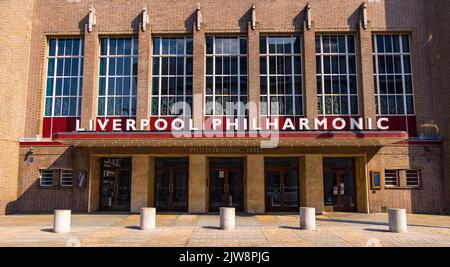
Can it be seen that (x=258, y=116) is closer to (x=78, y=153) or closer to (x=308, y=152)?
(x=308, y=152)

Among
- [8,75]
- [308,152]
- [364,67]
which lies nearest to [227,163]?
[308,152]

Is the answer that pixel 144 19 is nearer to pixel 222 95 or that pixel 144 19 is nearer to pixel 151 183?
pixel 222 95

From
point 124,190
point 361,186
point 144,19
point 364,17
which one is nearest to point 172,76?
point 144,19

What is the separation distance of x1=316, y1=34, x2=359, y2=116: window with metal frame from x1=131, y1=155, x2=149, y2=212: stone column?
10.7 m

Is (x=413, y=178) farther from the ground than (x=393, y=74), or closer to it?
closer to it

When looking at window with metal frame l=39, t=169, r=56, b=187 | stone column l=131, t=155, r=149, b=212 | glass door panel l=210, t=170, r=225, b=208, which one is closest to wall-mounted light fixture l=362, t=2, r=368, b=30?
glass door panel l=210, t=170, r=225, b=208

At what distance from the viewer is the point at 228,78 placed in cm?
2192

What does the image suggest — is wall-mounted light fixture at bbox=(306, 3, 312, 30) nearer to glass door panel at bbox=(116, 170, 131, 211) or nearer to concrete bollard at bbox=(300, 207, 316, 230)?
concrete bollard at bbox=(300, 207, 316, 230)

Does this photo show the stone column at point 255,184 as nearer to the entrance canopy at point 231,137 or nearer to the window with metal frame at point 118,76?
the entrance canopy at point 231,137

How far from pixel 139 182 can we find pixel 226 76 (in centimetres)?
806

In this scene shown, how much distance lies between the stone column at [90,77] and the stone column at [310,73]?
40.8 feet

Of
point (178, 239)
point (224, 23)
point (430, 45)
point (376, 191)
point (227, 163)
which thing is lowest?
point (178, 239)

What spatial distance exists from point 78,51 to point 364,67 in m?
17.2

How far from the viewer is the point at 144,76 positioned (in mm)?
21547
